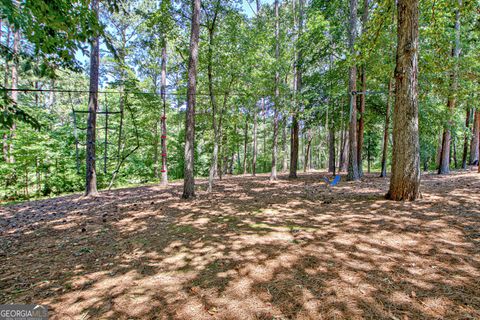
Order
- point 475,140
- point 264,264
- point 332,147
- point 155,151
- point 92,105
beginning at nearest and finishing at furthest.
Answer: point 264,264 → point 92,105 → point 332,147 → point 475,140 → point 155,151

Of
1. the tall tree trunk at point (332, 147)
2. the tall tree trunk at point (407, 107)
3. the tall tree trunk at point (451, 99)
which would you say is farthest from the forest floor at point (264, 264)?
the tall tree trunk at point (332, 147)

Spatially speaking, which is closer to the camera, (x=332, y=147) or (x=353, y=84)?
(x=353, y=84)

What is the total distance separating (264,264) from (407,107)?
409cm

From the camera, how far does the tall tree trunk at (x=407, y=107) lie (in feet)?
13.6

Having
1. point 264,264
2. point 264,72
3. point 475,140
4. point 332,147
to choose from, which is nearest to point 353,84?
point 264,72

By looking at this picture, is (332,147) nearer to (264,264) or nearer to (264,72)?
(264,72)

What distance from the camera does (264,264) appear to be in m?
2.37

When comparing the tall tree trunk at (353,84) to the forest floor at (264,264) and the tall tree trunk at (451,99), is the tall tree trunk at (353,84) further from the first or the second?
the forest floor at (264,264)

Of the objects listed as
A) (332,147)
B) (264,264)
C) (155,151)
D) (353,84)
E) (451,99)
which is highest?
(353,84)

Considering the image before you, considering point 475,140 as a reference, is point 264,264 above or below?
below

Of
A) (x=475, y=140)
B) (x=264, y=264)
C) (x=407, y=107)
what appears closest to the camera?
(x=264, y=264)

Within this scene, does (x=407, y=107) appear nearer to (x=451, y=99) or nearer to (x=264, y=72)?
(x=264, y=72)

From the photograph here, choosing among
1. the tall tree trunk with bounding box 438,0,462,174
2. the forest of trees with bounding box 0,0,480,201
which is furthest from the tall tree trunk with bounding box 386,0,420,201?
the tall tree trunk with bounding box 438,0,462,174

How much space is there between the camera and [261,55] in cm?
902
